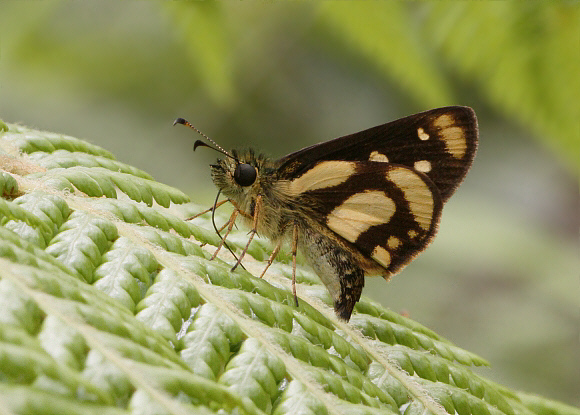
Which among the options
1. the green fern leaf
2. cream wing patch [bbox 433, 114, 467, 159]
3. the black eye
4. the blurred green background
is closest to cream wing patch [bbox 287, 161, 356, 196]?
the black eye

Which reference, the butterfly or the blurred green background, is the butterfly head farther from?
the blurred green background

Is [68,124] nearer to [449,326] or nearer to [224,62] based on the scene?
[224,62]

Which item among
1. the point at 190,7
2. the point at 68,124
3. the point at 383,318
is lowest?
the point at 68,124

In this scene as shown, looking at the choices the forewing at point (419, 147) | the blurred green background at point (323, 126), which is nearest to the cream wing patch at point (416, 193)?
the forewing at point (419, 147)

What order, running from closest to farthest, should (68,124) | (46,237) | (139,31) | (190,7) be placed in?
(46,237)
(190,7)
(139,31)
(68,124)

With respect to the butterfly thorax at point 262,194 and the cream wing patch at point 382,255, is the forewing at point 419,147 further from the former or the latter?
the cream wing patch at point 382,255

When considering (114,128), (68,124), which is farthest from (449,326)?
(68,124)

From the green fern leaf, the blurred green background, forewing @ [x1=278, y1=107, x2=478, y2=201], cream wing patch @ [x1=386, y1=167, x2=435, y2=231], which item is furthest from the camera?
the blurred green background

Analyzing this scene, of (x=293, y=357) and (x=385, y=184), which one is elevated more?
(x=385, y=184)

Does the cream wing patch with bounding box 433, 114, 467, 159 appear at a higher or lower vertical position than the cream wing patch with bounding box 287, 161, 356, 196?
higher
